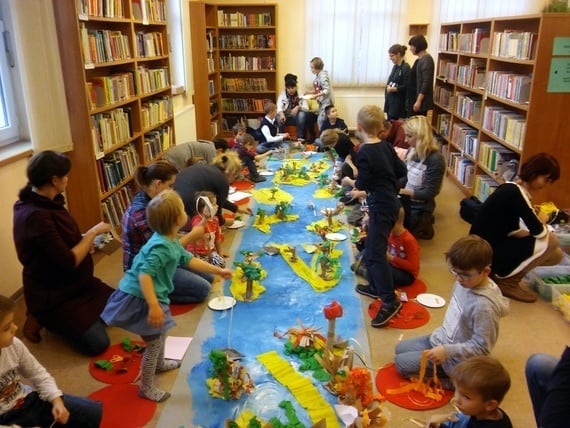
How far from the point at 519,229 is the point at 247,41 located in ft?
20.4

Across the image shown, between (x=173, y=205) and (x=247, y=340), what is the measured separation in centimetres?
100

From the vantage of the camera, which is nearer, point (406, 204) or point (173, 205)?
point (173, 205)

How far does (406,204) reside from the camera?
407 centimetres

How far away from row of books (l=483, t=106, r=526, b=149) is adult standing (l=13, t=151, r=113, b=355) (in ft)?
11.1

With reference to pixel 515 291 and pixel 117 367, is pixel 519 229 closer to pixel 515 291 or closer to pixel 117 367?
pixel 515 291

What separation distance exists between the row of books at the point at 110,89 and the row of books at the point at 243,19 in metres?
3.88

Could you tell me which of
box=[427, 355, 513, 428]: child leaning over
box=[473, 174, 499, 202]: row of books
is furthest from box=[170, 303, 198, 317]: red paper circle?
box=[473, 174, 499, 202]: row of books

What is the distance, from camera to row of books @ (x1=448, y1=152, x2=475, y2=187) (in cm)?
530

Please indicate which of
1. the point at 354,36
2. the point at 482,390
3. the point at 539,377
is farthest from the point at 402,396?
the point at 354,36

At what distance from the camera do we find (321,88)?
7.54m

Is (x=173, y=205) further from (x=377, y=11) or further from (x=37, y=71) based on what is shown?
(x=377, y=11)

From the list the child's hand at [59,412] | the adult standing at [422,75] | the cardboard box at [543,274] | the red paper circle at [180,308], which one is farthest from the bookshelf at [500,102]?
the child's hand at [59,412]

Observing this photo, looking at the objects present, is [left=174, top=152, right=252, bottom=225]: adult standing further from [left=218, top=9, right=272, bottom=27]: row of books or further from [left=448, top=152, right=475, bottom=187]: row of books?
[left=218, top=9, right=272, bottom=27]: row of books

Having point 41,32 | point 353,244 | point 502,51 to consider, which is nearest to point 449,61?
point 502,51
